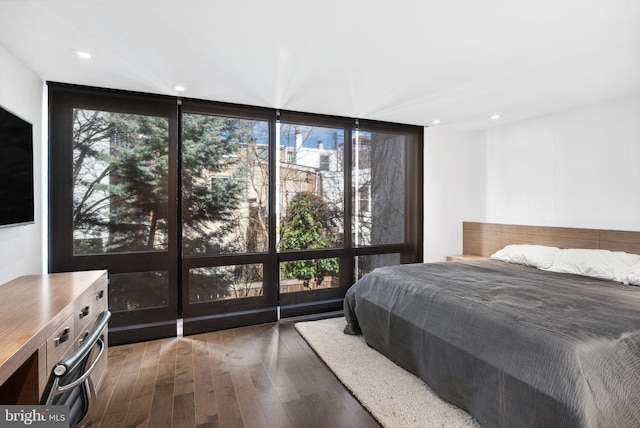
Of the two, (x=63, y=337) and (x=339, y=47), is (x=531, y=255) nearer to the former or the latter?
(x=339, y=47)

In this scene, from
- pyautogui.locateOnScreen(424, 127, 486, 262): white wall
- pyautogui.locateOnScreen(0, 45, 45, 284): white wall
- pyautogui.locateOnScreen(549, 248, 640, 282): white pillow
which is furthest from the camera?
pyautogui.locateOnScreen(424, 127, 486, 262): white wall

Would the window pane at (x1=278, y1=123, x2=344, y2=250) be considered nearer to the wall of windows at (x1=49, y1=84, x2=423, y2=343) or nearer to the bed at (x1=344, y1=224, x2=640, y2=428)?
the wall of windows at (x1=49, y1=84, x2=423, y2=343)

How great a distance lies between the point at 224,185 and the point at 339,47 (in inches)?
78.8

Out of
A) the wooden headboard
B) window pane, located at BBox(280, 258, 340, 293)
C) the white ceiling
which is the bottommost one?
window pane, located at BBox(280, 258, 340, 293)

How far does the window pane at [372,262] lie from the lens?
4352 millimetres

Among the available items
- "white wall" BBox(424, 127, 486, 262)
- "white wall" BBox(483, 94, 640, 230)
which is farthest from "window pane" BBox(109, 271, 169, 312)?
"white wall" BBox(483, 94, 640, 230)

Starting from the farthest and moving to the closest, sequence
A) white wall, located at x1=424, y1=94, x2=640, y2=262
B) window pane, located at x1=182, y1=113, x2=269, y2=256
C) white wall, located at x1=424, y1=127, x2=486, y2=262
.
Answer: white wall, located at x1=424, y1=127, x2=486, y2=262
window pane, located at x1=182, y1=113, x2=269, y2=256
white wall, located at x1=424, y1=94, x2=640, y2=262

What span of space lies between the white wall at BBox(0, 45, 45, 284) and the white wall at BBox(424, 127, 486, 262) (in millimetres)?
4466

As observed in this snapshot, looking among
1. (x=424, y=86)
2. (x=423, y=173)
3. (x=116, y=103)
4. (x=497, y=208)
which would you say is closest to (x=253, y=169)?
(x=116, y=103)

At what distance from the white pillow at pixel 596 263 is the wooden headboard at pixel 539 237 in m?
0.19

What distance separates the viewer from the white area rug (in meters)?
1.97

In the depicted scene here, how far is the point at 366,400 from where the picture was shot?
217 centimetres

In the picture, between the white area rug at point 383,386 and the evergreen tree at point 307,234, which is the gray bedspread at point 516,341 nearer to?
the white area rug at point 383,386

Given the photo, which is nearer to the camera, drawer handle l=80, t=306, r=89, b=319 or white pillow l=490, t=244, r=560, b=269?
drawer handle l=80, t=306, r=89, b=319
